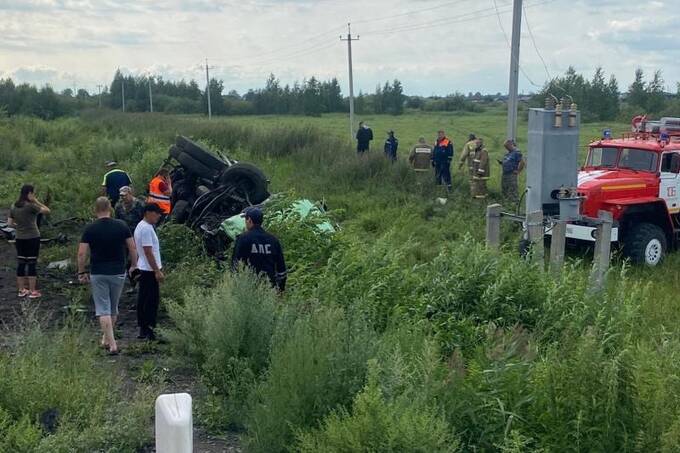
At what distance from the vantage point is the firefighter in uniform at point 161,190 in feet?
42.5

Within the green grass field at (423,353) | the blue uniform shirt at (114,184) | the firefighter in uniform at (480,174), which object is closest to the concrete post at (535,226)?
the green grass field at (423,353)

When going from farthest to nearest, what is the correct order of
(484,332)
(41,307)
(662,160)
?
(662,160) < (41,307) < (484,332)

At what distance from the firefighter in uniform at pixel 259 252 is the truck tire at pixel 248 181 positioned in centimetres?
557

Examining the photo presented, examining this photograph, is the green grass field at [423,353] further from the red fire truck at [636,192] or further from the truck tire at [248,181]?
the truck tire at [248,181]

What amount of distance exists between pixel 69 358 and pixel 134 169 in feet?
50.2

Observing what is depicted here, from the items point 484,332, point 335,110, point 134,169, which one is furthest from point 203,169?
point 335,110

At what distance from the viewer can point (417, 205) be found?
17.1 metres

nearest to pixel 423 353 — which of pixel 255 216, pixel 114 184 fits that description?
pixel 255 216

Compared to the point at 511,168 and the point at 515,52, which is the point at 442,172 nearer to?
the point at 511,168

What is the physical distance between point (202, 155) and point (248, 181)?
151cm

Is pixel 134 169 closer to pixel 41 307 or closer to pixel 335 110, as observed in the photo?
pixel 41 307

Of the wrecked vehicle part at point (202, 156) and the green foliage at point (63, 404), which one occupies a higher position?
the wrecked vehicle part at point (202, 156)

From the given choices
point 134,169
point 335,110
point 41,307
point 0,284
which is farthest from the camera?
point 335,110

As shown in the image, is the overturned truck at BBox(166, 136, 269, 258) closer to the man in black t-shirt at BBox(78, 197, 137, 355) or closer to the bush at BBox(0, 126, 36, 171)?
the man in black t-shirt at BBox(78, 197, 137, 355)
